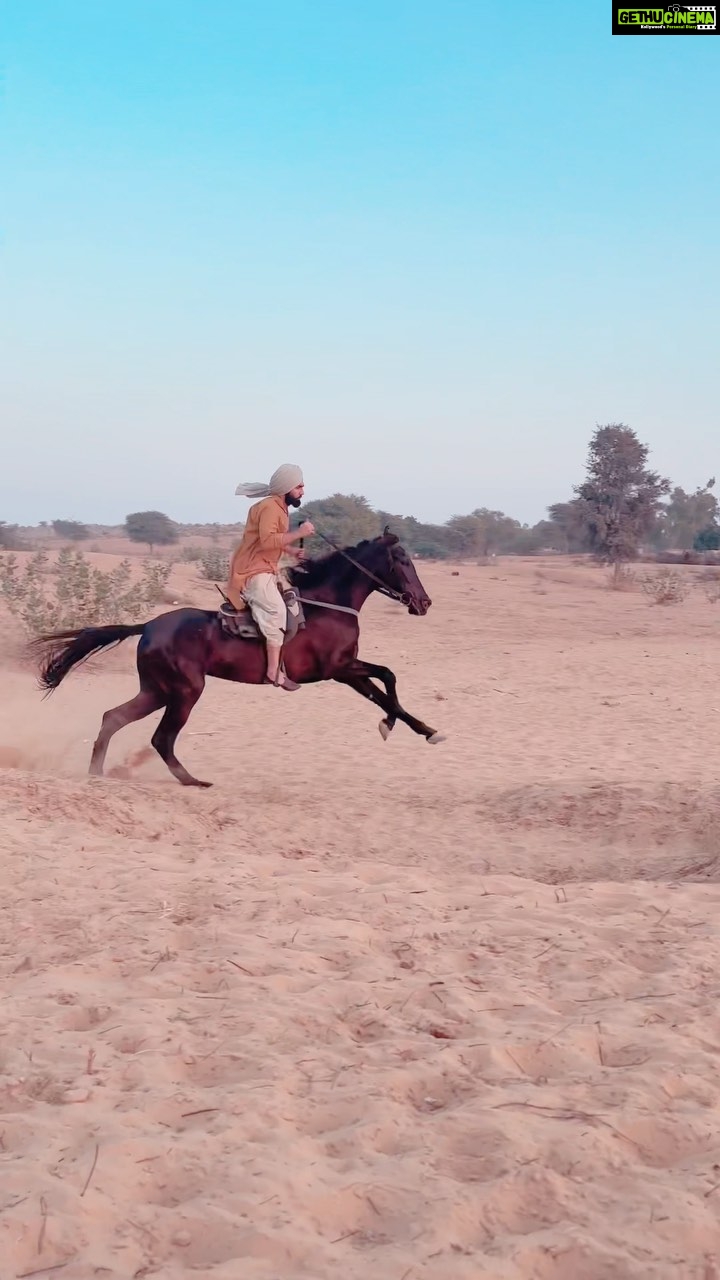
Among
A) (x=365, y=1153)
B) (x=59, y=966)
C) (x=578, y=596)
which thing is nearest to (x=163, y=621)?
(x=59, y=966)

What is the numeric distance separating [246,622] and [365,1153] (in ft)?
19.6

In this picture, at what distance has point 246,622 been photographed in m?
8.56

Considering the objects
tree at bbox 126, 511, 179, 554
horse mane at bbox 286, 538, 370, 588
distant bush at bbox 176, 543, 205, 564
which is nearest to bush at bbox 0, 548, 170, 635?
horse mane at bbox 286, 538, 370, 588

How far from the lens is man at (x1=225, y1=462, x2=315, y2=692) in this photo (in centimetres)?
831

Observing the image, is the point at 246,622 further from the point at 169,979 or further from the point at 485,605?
the point at 485,605

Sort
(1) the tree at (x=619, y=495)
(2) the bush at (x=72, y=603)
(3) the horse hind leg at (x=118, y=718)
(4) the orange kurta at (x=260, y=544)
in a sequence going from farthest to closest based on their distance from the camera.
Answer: (1) the tree at (x=619, y=495)
(2) the bush at (x=72, y=603)
(3) the horse hind leg at (x=118, y=718)
(4) the orange kurta at (x=260, y=544)

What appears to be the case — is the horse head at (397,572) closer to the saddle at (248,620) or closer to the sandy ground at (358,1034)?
the saddle at (248,620)

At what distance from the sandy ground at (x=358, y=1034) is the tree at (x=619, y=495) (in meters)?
26.0

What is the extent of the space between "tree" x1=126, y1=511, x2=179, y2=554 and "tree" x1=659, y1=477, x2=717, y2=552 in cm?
3039

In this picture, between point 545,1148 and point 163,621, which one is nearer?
point 545,1148

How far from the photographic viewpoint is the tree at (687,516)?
210 ft

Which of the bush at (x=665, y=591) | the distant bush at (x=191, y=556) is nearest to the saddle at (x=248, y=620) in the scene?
the bush at (x=665, y=591)

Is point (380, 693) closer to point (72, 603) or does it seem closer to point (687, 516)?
point (72, 603)

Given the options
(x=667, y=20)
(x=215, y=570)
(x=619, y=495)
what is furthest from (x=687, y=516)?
(x=667, y=20)
